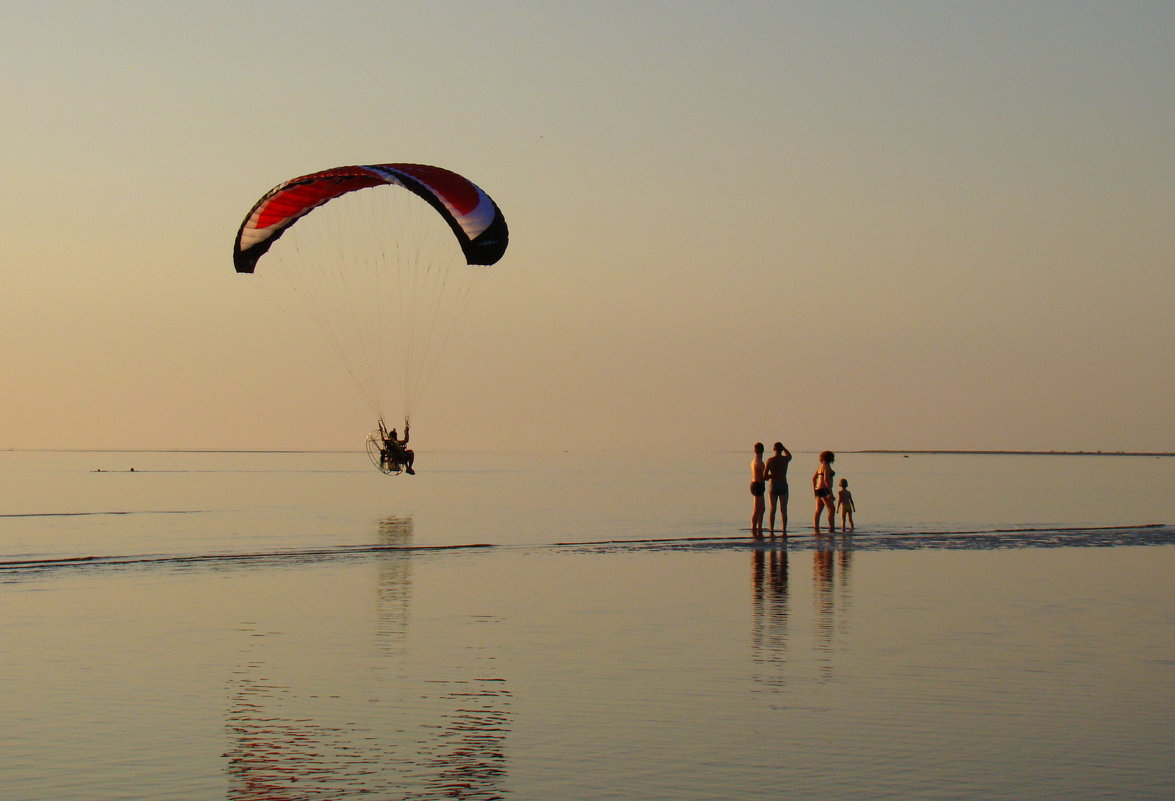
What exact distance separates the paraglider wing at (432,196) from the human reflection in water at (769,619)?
386 inches

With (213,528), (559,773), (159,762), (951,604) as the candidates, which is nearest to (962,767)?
(559,773)

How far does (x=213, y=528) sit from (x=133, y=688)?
28.2 metres

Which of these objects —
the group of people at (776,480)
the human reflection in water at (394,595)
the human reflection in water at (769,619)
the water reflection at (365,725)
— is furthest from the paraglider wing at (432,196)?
the water reflection at (365,725)

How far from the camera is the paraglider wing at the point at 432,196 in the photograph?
107ft

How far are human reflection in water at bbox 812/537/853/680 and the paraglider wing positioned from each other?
9.95m

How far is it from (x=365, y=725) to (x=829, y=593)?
35.3 feet

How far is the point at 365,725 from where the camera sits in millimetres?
11727

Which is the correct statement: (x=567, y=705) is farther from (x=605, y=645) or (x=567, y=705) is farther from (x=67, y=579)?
(x=67, y=579)

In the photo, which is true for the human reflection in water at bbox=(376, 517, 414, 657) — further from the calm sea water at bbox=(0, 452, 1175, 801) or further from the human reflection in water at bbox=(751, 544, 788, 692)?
the human reflection in water at bbox=(751, 544, 788, 692)

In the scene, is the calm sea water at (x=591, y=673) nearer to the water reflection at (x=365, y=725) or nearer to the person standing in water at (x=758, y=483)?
the water reflection at (x=365, y=725)

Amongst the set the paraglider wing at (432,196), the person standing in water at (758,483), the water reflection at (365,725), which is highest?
the paraglider wing at (432,196)

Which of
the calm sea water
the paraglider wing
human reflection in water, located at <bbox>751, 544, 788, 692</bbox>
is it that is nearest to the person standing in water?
the calm sea water

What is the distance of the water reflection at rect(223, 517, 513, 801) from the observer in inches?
389

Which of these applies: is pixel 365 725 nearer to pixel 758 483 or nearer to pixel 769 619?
pixel 769 619
